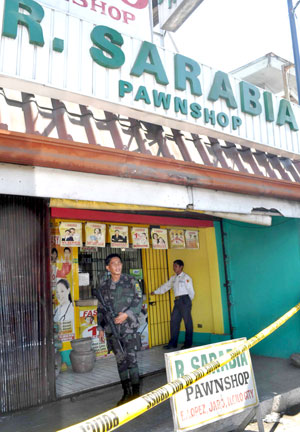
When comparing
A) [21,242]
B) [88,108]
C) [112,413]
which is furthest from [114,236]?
[112,413]

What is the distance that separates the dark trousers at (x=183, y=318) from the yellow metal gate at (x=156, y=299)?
0.61 metres

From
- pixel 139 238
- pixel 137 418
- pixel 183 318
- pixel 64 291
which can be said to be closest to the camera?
pixel 137 418

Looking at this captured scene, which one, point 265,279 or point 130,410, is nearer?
point 130,410

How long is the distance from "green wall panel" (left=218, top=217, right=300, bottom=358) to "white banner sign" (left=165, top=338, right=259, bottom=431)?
2.73 meters

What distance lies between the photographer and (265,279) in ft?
22.6

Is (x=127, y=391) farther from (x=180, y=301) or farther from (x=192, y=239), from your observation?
(x=192, y=239)

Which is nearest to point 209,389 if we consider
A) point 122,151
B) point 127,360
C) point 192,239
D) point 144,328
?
point 127,360

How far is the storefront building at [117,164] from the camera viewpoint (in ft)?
11.5

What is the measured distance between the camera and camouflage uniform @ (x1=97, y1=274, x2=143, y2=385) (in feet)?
14.9

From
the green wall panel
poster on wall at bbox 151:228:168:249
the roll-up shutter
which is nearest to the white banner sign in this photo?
the roll-up shutter

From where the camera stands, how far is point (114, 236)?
275 inches

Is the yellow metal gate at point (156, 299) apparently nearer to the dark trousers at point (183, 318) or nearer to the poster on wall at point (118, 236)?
the dark trousers at point (183, 318)

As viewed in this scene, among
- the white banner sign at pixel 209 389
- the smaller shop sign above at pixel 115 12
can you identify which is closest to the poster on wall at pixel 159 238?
the white banner sign at pixel 209 389

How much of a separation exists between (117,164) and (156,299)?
5.54 metres
